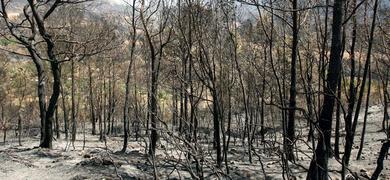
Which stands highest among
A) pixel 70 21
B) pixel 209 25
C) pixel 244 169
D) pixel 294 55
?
pixel 70 21

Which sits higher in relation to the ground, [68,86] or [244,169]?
[68,86]

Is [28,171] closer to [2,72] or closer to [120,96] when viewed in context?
[2,72]

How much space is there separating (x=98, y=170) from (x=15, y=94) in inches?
1075

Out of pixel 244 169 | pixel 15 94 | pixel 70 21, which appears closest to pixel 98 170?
pixel 244 169

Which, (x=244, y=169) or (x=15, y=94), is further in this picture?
(x=15, y=94)

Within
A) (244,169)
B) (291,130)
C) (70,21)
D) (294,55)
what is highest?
(70,21)

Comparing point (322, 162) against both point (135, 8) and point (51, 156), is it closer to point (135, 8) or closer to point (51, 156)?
point (51, 156)

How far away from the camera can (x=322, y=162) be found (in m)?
4.89

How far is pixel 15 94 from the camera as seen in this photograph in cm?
3641

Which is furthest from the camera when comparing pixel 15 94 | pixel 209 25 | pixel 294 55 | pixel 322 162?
pixel 15 94

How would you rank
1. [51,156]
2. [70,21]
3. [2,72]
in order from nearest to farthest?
[51,156], [70,21], [2,72]

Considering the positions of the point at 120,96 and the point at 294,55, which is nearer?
the point at 294,55

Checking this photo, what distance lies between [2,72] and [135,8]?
64.4 ft

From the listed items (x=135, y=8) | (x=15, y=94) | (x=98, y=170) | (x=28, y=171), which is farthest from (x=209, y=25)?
(x=15, y=94)
